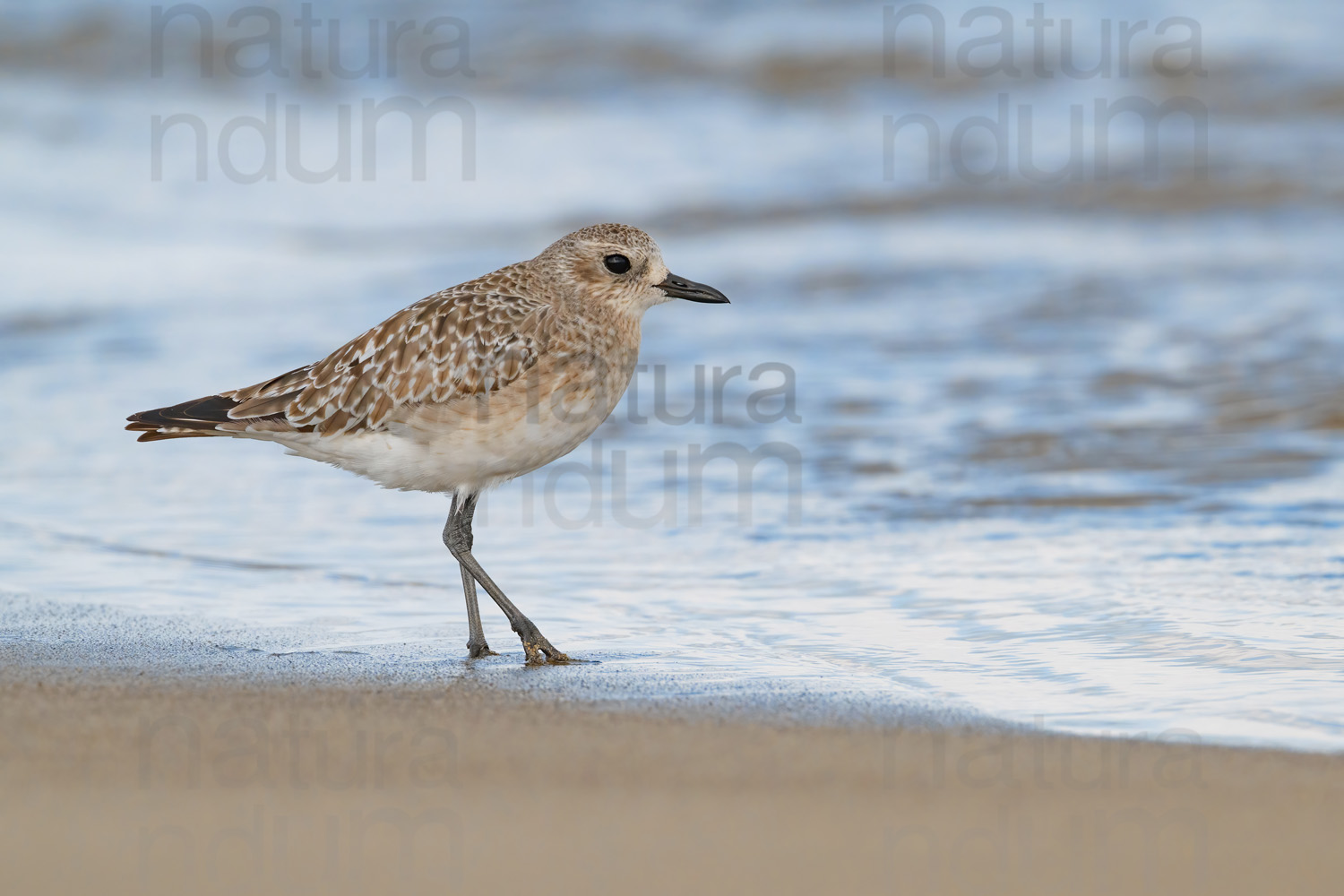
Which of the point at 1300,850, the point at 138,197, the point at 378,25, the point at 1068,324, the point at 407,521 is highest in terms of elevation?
the point at 378,25

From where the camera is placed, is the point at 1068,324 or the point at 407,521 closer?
the point at 407,521

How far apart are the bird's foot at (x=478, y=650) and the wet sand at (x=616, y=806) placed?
101 centimetres

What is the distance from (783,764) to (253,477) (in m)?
4.75

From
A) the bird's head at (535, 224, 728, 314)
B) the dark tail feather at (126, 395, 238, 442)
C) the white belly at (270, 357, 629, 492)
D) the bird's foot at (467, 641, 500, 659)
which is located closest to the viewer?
the bird's foot at (467, 641, 500, 659)

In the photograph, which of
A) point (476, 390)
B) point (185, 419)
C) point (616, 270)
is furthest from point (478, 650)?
point (616, 270)

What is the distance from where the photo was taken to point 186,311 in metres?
11.4

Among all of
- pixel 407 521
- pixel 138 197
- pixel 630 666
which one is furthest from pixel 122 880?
pixel 138 197

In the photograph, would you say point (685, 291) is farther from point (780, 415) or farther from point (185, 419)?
point (780, 415)

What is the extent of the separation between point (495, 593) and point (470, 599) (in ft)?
0.30

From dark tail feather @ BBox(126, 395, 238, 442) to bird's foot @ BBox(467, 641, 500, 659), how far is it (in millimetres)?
1247

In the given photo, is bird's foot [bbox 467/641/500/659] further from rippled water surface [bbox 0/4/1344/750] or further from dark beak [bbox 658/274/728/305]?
dark beak [bbox 658/274/728/305]

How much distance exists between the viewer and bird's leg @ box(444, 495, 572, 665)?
5.24 metres

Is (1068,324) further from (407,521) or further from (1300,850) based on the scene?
(1300,850)

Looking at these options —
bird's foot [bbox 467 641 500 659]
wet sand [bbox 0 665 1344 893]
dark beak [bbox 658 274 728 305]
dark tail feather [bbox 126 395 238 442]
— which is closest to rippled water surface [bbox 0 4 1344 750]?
bird's foot [bbox 467 641 500 659]
